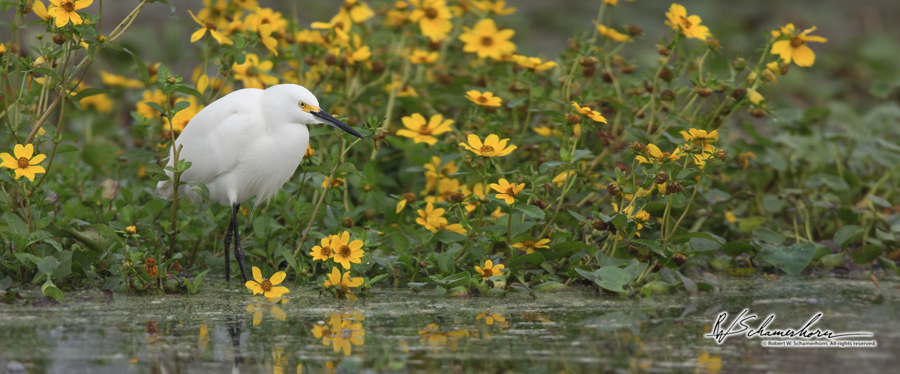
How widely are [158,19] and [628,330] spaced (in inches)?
247

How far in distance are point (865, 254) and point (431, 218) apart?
167cm

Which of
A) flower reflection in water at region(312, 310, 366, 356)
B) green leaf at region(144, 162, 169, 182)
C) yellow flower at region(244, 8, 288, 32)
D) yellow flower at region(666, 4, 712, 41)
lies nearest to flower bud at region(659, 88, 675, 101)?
yellow flower at region(666, 4, 712, 41)

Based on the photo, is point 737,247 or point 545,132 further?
point 545,132

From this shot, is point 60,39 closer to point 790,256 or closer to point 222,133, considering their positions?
point 222,133

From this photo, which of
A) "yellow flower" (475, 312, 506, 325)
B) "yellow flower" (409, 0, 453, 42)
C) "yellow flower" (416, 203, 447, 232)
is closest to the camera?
"yellow flower" (475, 312, 506, 325)

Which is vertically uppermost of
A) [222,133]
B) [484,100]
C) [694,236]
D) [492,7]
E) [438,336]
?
[492,7]

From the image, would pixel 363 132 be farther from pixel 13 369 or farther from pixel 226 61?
pixel 13 369

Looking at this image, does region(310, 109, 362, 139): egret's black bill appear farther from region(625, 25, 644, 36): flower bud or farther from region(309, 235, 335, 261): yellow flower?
region(625, 25, 644, 36): flower bud

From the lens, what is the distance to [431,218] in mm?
A: 2793

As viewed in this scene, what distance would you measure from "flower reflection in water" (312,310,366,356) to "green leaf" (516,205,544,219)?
61cm

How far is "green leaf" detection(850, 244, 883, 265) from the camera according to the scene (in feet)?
9.70

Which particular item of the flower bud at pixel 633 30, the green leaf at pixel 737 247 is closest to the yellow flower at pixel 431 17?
the flower bud at pixel 633 30

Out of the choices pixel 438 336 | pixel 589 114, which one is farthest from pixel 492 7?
pixel 438 336

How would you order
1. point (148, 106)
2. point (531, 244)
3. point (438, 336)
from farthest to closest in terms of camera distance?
1. point (148, 106)
2. point (531, 244)
3. point (438, 336)
